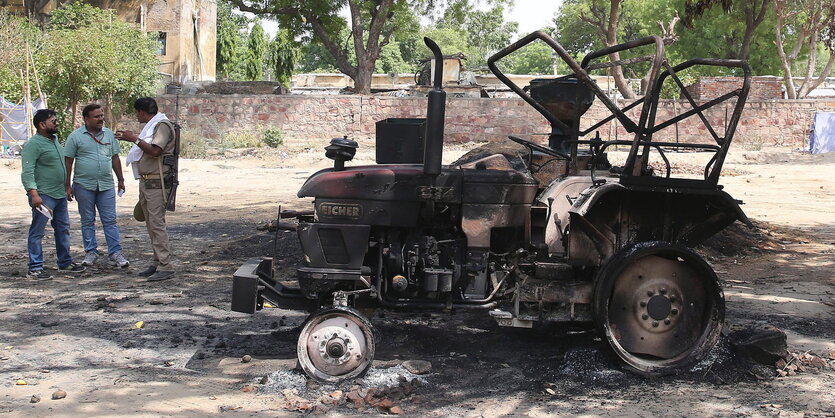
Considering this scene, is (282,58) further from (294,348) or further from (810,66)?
(294,348)

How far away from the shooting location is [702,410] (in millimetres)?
4582

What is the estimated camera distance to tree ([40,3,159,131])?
78.7 feet

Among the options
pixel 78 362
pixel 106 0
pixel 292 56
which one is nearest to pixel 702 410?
pixel 78 362

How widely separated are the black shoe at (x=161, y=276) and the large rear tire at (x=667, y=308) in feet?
15.9

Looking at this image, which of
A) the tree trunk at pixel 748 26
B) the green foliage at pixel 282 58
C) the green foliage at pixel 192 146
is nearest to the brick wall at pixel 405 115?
the green foliage at pixel 192 146

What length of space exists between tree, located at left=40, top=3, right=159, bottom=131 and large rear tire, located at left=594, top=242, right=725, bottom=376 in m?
22.5

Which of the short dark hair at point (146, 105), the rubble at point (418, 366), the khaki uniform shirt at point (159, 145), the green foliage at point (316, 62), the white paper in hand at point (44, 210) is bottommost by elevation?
the rubble at point (418, 366)

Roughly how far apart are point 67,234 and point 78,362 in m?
3.65

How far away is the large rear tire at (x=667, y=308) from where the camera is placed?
5.21 metres

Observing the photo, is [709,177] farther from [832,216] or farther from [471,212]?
[832,216]

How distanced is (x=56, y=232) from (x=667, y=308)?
21.1 ft

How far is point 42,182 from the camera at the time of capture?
8.42 meters

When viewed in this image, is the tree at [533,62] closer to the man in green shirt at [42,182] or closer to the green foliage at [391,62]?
the green foliage at [391,62]

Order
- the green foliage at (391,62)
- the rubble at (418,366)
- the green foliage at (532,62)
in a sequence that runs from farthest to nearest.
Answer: the green foliage at (532,62), the green foliage at (391,62), the rubble at (418,366)
